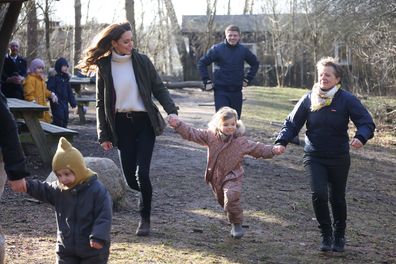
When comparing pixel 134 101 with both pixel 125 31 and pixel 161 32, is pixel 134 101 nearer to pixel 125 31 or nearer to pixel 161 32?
pixel 125 31

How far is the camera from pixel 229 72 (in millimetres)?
11031

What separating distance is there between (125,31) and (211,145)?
4.48 feet

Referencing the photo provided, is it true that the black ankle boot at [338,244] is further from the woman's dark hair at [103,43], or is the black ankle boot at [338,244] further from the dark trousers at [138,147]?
the woman's dark hair at [103,43]

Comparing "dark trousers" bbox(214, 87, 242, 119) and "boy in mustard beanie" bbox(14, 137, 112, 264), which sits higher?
"dark trousers" bbox(214, 87, 242, 119)

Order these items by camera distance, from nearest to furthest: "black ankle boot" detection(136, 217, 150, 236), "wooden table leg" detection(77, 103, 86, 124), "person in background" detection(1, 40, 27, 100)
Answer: "black ankle boot" detection(136, 217, 150, 236) < "person in background" detection(1, 40, 27, 100) < "wooden table leg" detection(77, 103, 86, 124)

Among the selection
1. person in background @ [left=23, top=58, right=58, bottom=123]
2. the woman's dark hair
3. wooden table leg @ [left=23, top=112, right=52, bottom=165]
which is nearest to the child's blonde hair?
the woman's dark hair

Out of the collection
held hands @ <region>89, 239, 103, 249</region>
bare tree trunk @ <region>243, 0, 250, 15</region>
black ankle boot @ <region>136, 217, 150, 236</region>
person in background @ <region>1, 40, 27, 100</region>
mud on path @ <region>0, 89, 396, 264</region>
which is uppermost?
bare tree trunk @ <region>243, 0, 250, 15</region>

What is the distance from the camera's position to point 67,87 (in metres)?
13.5

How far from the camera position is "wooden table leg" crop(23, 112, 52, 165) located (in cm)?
1036

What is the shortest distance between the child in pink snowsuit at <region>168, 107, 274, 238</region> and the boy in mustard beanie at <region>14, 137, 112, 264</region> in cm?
224

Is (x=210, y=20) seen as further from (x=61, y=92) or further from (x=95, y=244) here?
(x=95, y=244)

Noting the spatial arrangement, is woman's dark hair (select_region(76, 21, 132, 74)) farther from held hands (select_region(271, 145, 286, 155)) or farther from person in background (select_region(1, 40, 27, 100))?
person in background (select_region(1, 40, 27, 100))

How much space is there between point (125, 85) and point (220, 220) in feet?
6.67

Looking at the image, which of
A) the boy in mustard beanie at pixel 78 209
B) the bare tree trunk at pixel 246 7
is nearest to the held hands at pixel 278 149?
the boy in mustard beanie at pixel 78 209
